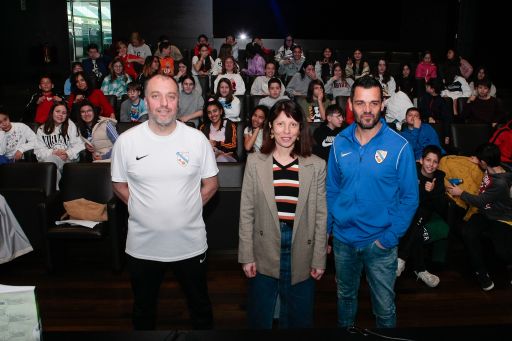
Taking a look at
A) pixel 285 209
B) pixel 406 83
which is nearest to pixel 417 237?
pixel 285 209

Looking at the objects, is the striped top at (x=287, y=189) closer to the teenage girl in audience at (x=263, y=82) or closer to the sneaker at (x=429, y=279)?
the sneaker at (x=429, y=279)

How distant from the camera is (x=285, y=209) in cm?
224

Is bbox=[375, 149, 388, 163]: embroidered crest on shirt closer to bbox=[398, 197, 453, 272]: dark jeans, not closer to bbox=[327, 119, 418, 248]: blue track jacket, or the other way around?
bbox=[327, 119, 418, 248]: blue track jacket

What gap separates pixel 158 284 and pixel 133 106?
163 inches

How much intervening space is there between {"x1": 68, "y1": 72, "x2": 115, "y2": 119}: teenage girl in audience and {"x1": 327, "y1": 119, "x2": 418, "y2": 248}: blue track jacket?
4418 mm

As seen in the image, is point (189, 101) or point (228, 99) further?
point (189, 101)

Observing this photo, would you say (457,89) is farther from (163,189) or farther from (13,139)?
(163,189)

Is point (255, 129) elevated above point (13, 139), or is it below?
above

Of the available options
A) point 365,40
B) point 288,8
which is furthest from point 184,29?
point 365,40

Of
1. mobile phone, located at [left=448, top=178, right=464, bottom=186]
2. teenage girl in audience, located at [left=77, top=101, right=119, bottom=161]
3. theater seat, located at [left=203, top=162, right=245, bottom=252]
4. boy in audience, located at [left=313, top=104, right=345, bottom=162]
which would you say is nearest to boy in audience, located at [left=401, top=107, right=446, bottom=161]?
boy in audience, located at [left=313, top=104, right=345, bottom=162]

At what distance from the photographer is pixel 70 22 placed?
11359 millimetres

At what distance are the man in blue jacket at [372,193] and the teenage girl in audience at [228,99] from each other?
3.85 metres

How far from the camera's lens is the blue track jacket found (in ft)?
7.30

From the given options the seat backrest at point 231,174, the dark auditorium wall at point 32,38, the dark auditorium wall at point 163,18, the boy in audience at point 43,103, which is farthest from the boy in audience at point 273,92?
the dark auditorium wall at point 163,18
